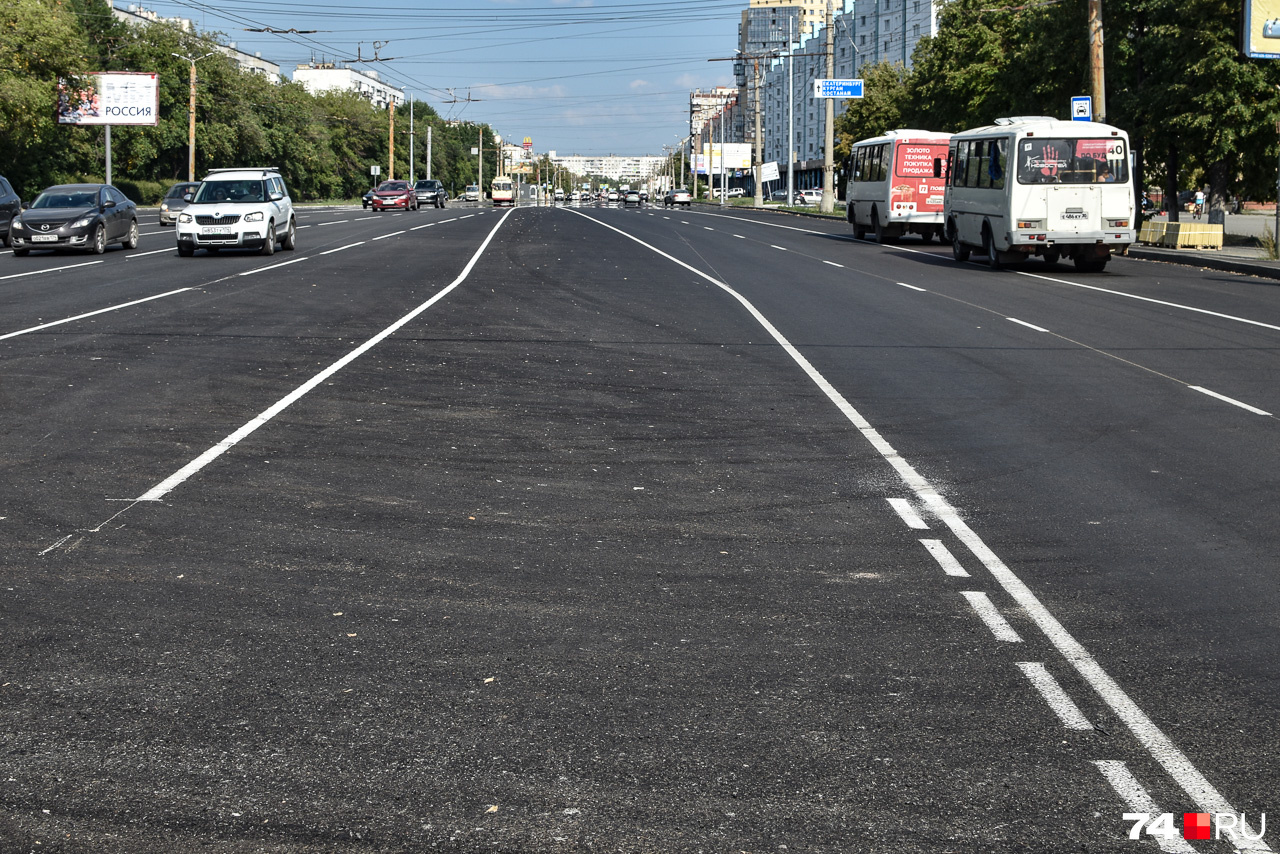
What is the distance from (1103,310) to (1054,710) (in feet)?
52.7

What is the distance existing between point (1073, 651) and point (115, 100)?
73158mm

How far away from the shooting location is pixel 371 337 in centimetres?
1548

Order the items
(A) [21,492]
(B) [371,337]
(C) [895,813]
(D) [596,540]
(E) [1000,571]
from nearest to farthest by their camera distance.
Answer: (C) [895,813] < (E) [1000,571] < (D) [596,540] < (A) [21,492] < (B) [371,337]

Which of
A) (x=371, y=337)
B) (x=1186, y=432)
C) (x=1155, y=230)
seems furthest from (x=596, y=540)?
(x=1155, y=230)

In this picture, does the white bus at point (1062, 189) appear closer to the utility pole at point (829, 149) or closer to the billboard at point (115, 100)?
the utility pole at point (829, 149)

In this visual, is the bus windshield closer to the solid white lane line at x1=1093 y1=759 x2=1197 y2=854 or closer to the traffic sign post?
the solid white lane line at x1=1093 y1=759 x2=1197 y2=854

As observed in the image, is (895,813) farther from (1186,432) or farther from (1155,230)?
(1155,230)

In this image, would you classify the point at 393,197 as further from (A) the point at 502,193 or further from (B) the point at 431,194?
(A) the point at 502,193

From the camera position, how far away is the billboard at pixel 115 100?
6975 centimetres

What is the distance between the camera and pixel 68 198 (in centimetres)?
3131

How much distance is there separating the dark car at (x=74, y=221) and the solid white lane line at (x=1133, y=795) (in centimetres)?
2973

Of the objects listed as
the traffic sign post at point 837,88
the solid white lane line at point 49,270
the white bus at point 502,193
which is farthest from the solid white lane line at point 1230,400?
the white bus at point 502,193

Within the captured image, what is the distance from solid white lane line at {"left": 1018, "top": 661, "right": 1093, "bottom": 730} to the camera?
15.0 feet

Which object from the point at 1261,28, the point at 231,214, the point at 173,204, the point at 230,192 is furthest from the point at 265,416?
the point at 173,204
